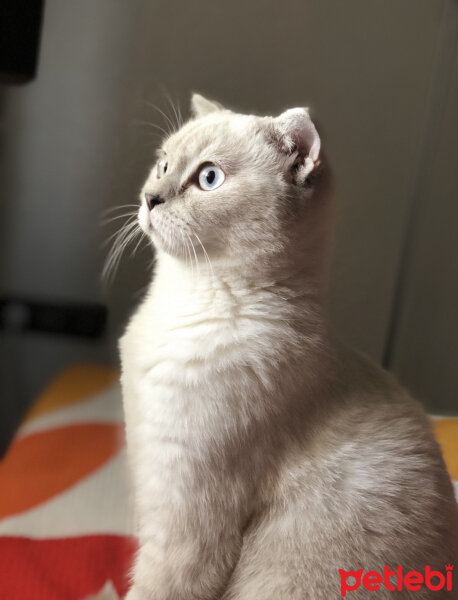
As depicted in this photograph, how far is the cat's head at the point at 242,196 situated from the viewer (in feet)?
2.55

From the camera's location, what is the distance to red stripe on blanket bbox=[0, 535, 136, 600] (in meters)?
0.88

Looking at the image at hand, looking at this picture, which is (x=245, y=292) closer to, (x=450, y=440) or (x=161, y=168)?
(x=161, y=168)

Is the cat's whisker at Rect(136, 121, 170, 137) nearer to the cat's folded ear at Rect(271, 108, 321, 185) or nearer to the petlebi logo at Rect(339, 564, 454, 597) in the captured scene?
the cat's folded ear at Rect(271, 108, 321, 185)

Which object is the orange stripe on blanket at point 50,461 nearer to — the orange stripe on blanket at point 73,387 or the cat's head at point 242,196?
the orange stripe on blanket at point 73,387

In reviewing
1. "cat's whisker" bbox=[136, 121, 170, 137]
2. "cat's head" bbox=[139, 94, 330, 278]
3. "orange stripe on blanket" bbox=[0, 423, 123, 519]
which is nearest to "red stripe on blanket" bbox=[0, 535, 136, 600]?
"orange stripe on blanket" bbox=[0, 423, 123, 519]

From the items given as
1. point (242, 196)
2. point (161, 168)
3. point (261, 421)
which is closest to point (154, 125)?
point (161, 168)

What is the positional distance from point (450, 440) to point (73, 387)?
784 mm

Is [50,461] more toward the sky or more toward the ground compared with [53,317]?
more toward the ground

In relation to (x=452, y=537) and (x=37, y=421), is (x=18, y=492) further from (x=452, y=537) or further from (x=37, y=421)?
(x=452, y=537)

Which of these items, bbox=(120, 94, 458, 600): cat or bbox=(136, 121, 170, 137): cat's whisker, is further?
bbox=(136, 121, 170, 137): cat's whisker

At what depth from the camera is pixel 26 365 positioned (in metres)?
1.58

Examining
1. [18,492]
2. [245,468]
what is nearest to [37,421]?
[18,492]

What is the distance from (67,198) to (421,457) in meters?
1.03

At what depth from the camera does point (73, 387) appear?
1.43m
